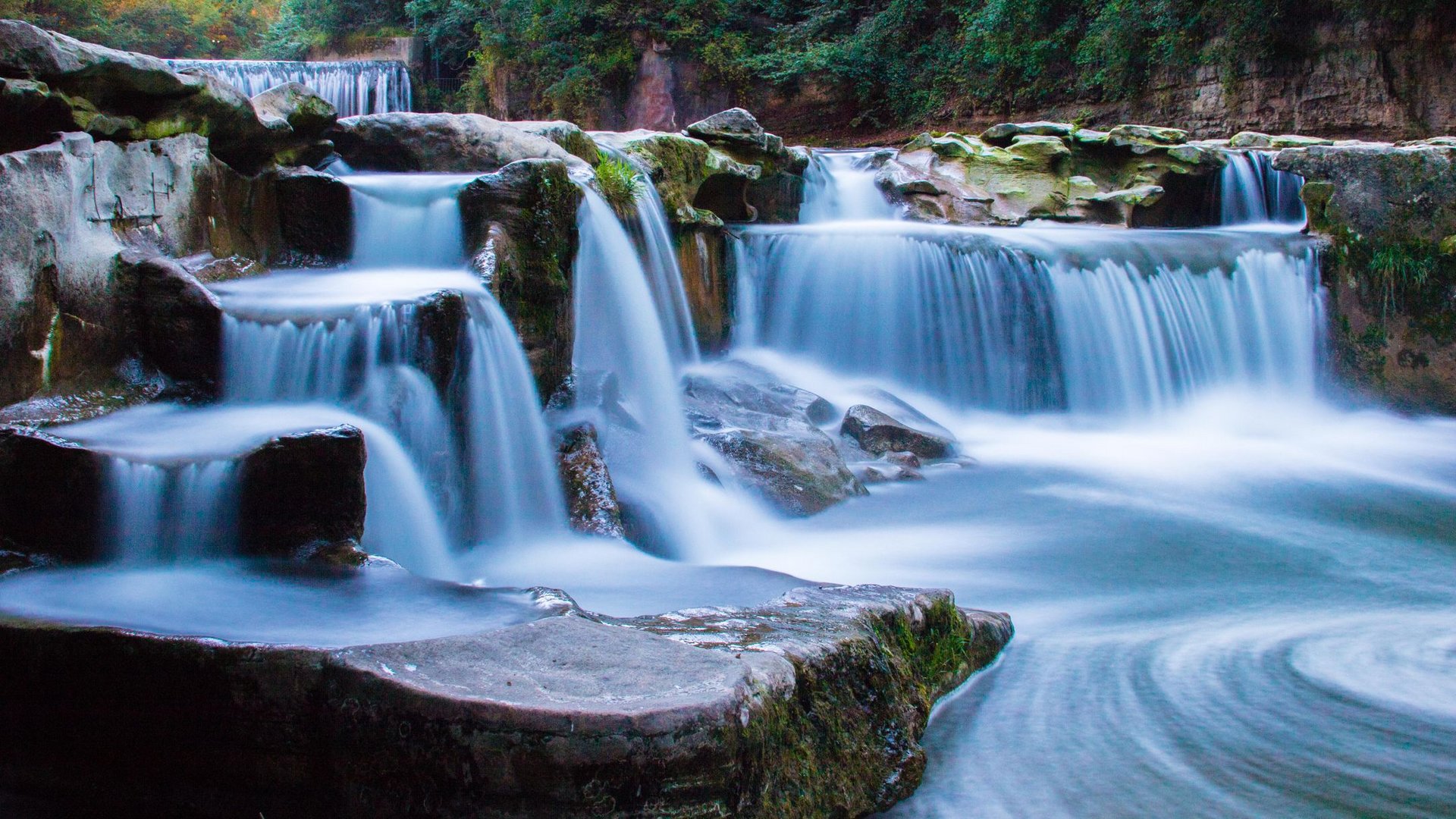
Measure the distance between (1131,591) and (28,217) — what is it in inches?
205

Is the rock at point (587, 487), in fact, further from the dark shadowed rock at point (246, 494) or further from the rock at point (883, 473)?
the rock at point (883, 473)

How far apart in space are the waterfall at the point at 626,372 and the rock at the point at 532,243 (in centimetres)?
40

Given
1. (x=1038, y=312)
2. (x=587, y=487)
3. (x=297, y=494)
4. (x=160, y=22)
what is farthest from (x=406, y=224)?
(x=160, y=22)

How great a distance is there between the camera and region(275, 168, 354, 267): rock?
20.8 feet

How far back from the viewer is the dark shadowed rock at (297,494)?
12.1ft

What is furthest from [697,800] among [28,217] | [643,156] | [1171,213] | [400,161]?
[1171,213]

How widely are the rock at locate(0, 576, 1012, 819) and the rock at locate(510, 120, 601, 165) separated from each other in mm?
5676

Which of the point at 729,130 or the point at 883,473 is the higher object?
the point at 729,130

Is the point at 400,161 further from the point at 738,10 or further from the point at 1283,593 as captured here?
the point at 738,10

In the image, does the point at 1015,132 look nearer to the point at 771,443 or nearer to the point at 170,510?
the point at 771,443

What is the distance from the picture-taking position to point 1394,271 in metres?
9.92

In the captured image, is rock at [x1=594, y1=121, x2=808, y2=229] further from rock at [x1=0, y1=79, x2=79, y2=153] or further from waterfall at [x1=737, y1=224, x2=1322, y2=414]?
rock at [x1=0, y1=79, x2=79, y2=153]

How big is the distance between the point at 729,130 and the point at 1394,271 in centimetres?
650

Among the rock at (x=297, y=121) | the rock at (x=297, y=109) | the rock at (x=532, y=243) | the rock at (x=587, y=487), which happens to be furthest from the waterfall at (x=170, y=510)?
the rock at (x=297, y=109)
